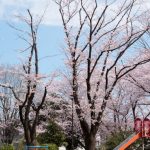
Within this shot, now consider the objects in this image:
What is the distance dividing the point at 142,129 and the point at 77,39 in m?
10.0

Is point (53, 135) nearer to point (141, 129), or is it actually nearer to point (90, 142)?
point (90, 142)

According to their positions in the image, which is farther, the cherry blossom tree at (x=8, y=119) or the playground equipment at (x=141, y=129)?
the cherry blossom tree at (x=8, y=119)

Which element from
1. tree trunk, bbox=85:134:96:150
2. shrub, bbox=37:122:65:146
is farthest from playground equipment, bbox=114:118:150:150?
shrub, bbox=37:122:65:146

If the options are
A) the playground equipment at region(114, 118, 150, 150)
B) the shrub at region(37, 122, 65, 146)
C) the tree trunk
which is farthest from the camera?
the shrub at region(37, 122, 65, 146)

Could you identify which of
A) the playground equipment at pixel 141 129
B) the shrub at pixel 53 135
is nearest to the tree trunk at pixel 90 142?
the playground equipment at pixel 141 129

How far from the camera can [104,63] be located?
75.6 feet

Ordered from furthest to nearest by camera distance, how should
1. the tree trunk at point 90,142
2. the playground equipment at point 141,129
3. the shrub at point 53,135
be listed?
the shrub at point 53,135 → the tree trunk at point 90,142 → the playground equipment at point 141,129

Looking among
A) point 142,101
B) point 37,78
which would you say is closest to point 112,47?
point 37,78

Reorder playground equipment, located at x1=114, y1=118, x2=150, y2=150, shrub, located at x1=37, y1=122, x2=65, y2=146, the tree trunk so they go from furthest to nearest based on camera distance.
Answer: shrub, located at x1=37, y1=122, x2=65, y2=146, the tree trunk, playground equipment, located at x1=114, y1=118, x2=150, y2=150

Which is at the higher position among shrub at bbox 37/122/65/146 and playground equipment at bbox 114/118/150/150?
playground equipment at bbox 114/118/150/150

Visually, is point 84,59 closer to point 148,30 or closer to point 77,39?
point 77,39

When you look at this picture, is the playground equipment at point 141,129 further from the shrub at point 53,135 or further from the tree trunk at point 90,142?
the shrub at point 53,135

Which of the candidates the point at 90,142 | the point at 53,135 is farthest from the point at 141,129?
the point at 53,135

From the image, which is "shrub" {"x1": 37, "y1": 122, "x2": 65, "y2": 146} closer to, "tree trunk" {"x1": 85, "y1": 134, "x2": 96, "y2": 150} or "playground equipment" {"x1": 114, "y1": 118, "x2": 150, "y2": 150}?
"tree trunk" {"x1": 85, "y1": 134, "x2": 96, "y2": 150}
